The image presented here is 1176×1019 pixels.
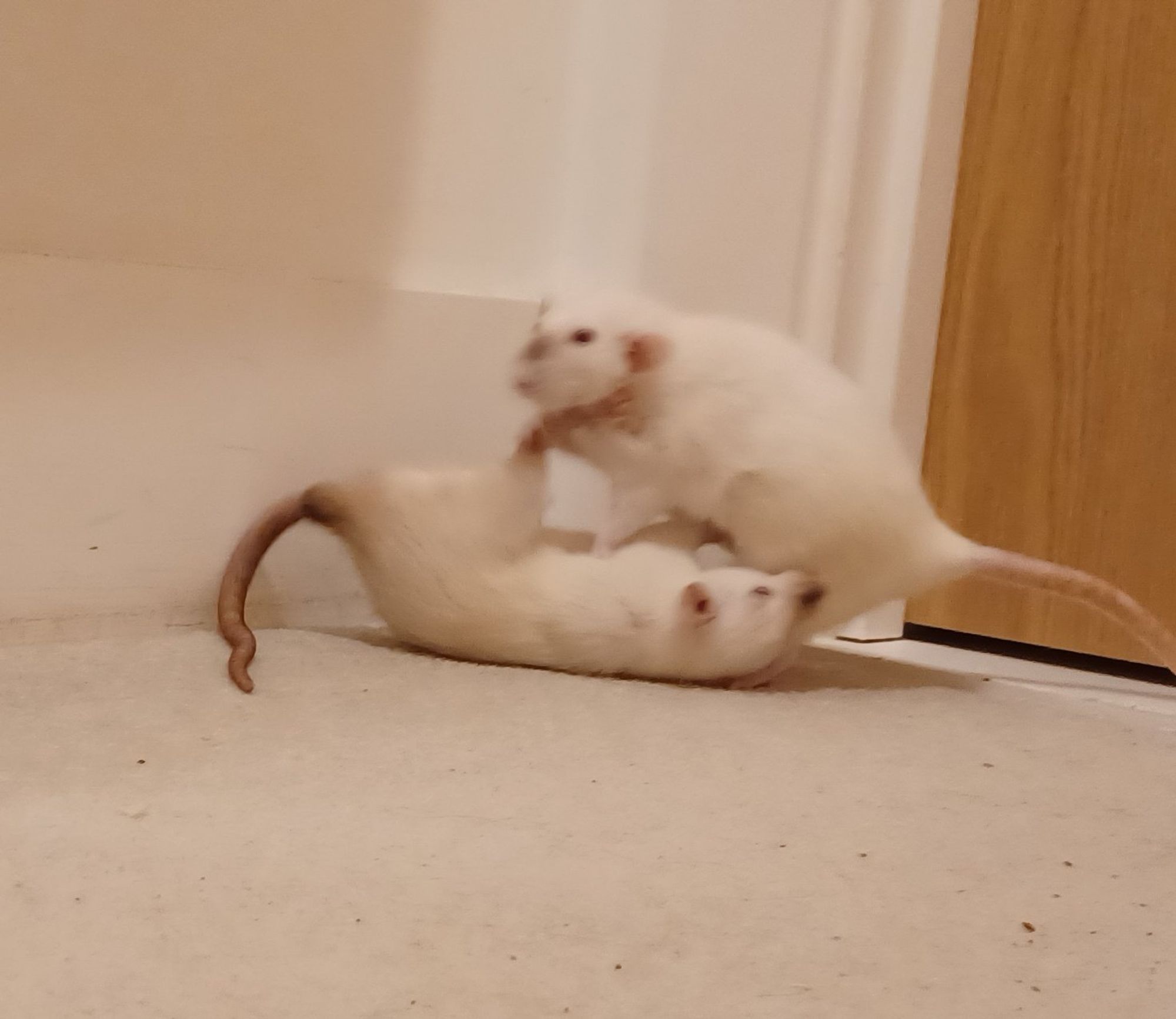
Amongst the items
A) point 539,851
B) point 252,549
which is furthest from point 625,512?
point 539,851

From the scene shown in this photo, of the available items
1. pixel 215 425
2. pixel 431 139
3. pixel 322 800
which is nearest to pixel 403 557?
pixel 215 425

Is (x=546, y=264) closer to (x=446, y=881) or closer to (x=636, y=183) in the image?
(x=636, y=183)

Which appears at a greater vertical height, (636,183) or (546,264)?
(636,183)

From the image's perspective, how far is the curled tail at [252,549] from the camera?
3.17 feet

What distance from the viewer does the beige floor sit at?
20.2 inches

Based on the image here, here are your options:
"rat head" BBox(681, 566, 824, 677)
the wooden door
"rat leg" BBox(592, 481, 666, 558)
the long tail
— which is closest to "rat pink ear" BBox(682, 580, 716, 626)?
"rat head" BBox(681, 566, 824, 677)

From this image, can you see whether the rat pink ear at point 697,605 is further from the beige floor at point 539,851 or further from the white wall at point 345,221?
the white wall at point 345,221

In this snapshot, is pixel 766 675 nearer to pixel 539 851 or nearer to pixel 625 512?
pixel 625 512

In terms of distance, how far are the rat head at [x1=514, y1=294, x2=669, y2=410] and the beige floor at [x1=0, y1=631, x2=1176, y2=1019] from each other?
0.25 meters

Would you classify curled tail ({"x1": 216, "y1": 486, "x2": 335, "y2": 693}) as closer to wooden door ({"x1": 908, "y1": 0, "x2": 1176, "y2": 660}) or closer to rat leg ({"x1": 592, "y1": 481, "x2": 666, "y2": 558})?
rat leg ({"x1": 592, "y1": 481, "x2": 666, "y2": 558})

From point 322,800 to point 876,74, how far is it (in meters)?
1.04

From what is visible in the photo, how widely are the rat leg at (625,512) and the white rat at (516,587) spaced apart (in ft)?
0.15

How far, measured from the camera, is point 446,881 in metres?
0.60

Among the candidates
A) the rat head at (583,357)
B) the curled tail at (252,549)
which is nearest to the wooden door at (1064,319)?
the rat head at (583,357)
